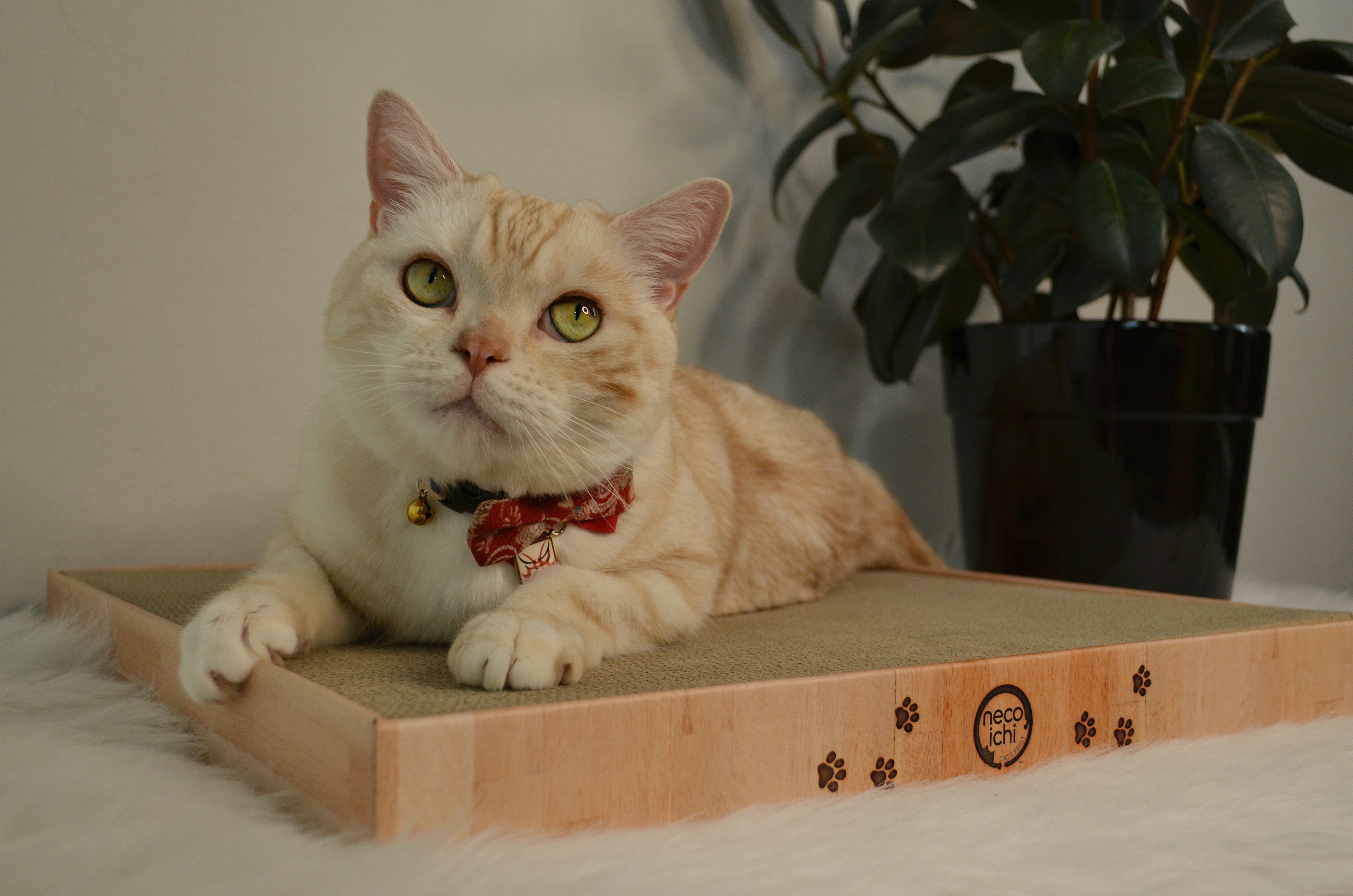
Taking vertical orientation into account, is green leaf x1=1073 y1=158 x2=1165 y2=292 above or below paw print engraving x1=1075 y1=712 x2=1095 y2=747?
above

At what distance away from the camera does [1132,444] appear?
1793mm

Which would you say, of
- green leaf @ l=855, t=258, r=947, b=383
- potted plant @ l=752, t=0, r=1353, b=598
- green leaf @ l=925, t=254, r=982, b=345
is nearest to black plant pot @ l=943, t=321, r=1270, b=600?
potted plant @ l=752, t=0, r=1353, b=598

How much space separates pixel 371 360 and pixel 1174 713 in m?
0.92

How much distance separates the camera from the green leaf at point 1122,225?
1572 mm

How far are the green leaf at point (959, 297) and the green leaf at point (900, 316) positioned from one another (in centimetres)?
7

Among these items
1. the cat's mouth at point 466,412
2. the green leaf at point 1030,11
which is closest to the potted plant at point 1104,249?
the green leaf at point 1030,11

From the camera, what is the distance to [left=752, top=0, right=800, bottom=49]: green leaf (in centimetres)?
196

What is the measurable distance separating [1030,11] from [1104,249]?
56 cm

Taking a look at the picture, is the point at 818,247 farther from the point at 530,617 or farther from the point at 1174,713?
the point at 530,617

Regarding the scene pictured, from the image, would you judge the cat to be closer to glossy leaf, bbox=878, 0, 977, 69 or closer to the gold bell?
the gold bell

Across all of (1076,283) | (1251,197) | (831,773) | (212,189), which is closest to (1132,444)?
(1076,283)

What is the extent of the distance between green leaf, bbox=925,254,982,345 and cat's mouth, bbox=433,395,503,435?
142 centimetres

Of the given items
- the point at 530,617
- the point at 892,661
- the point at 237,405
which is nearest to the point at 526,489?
the point at 530,617

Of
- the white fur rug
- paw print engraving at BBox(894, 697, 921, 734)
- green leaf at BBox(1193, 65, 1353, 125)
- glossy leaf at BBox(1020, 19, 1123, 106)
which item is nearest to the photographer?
the white fur rug
